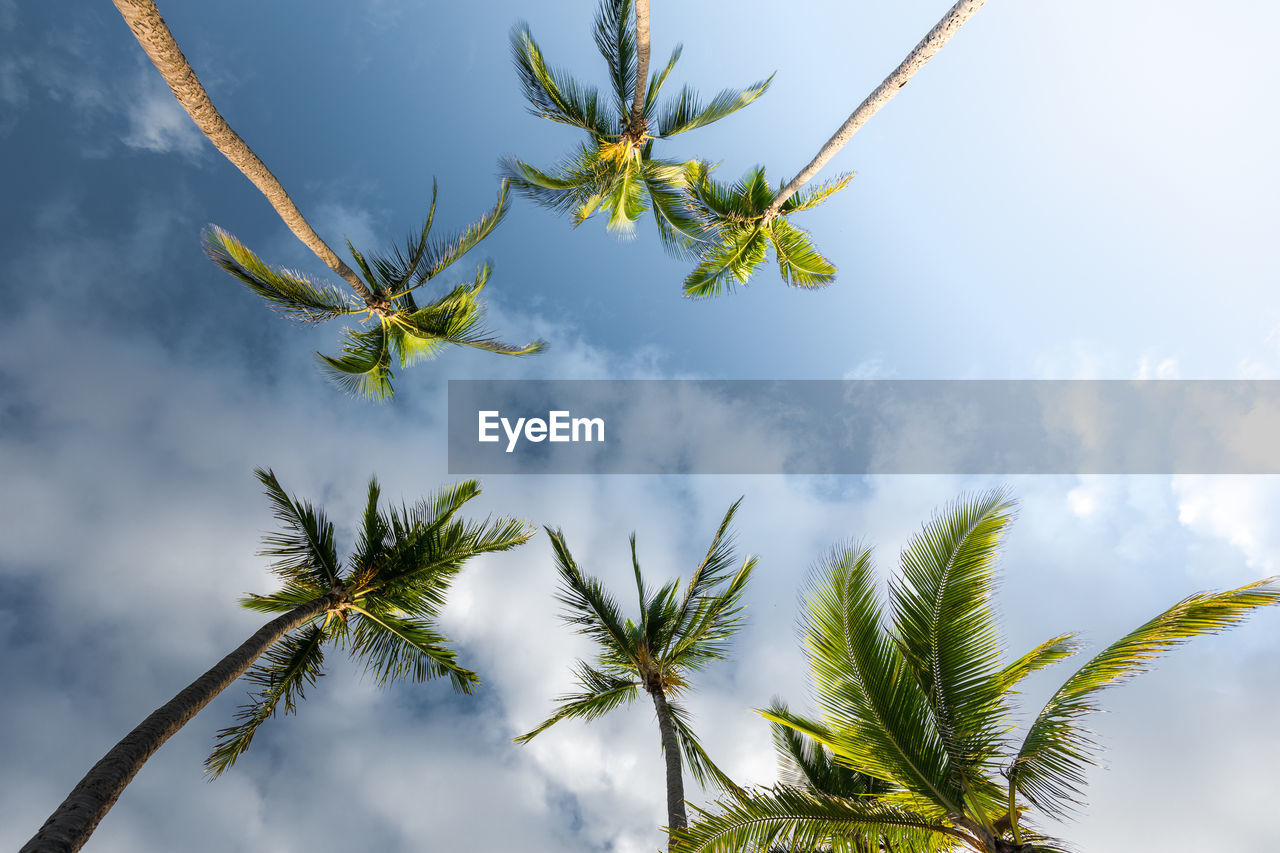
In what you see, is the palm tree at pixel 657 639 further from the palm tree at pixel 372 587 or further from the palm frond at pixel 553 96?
the palm frond at pixel 553 96

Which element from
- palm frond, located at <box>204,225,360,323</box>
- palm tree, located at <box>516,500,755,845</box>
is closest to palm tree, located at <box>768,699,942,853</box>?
palm tree, located at <box>516,500,755,845</box>

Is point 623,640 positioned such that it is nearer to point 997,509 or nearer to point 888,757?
point 888,757

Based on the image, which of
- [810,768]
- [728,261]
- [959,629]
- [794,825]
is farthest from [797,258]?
[810,768]

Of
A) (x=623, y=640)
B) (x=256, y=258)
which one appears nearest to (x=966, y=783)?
(x=623, y=640)

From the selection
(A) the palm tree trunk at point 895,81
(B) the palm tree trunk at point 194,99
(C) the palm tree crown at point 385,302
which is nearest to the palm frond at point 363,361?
(C) the palm tree crown at point 385,302

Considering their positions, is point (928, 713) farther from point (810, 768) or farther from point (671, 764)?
point (810, 768)
